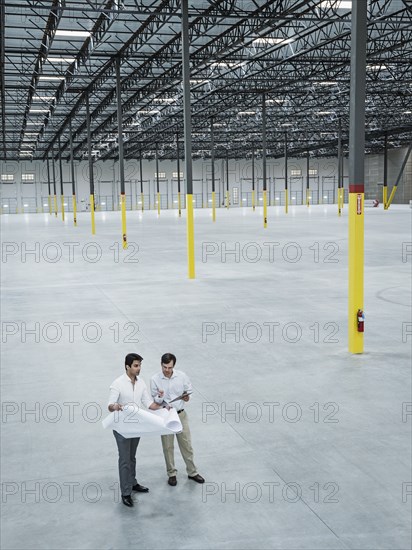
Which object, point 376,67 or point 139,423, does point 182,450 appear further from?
point 376,67

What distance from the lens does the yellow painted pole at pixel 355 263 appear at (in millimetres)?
10383

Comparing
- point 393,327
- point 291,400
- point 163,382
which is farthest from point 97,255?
point 163,382

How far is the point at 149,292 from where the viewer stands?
1761 cm

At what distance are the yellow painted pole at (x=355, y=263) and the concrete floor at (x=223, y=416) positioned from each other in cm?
34

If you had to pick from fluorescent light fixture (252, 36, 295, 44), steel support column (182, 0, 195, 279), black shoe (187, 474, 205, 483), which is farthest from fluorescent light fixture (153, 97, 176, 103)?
black shoe (187, 474, 205, 483)

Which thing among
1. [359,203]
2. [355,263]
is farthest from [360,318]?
[359,203]

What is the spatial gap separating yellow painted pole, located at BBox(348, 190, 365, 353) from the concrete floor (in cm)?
34

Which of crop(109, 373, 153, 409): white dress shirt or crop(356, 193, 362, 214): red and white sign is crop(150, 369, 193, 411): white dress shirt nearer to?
crop(109, 373, 153, 409): white dress shirt

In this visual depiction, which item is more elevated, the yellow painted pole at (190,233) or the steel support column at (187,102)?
the steel support column at (187,102)

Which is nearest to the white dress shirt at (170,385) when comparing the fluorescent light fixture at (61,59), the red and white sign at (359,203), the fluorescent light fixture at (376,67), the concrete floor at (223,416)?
the concrete floor at (223,416)

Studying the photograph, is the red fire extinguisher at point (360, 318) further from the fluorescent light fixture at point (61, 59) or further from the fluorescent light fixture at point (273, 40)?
the fluorescent light fixture at point (61, 59)

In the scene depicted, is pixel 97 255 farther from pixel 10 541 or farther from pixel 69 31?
pixel 10 541

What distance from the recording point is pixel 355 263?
34.8 feet

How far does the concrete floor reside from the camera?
530 cm
